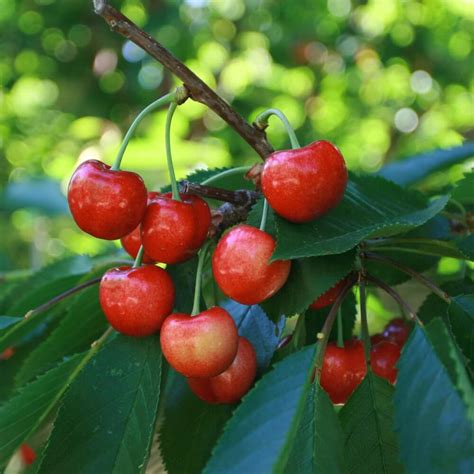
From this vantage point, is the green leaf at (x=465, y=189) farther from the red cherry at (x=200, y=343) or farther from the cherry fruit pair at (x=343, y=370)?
the red cherry at (x=200, y=343)

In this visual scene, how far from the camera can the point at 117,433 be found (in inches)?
27.4

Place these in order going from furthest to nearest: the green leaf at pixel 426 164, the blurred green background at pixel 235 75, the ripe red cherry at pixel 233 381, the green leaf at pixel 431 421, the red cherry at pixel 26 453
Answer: the blurred green background at pixel 235 75 < the green leaf at pixel 426 164 < the red cherry at pixel 26 453 < the ripe red cherry at pixel 233 381 < the green leaf at pixel 431 421

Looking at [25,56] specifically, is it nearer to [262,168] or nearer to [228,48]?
[228,48]

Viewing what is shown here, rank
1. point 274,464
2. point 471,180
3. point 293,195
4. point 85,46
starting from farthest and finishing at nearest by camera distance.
A: point 85,46 → point 471,180 → point 293,195 → point 274,464

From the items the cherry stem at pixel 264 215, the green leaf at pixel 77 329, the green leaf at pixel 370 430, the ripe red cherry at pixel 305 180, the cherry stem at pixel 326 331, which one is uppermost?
the ripe red cherry at pixel 305 180

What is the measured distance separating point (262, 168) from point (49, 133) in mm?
4056

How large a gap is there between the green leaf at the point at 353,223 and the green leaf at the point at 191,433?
272mm

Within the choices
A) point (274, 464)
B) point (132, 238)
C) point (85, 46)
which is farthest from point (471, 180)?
point (85, 46)

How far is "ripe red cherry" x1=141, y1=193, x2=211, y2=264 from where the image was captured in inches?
28.1

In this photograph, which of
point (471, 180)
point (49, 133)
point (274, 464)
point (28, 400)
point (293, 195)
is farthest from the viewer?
point (49, 133)

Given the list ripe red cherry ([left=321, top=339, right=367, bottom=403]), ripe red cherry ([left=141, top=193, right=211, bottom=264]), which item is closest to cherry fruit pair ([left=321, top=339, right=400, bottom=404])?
ripe red cherry ([left=321, top=339, right=367, bottom=403])

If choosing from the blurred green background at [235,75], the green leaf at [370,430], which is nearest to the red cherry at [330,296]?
the green leaf at [370,430]

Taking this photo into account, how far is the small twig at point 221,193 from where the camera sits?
30.2 inches

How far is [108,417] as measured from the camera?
707mm
